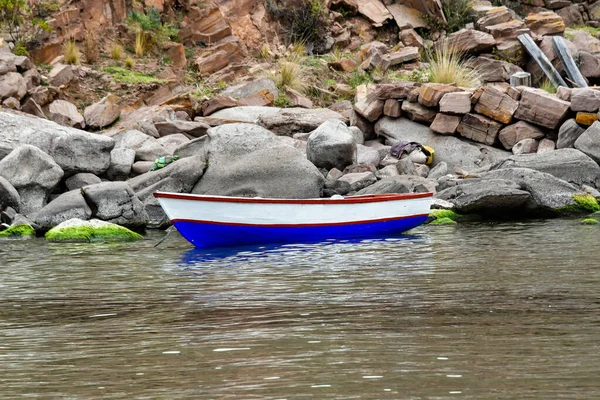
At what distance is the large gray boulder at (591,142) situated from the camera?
20.0 m

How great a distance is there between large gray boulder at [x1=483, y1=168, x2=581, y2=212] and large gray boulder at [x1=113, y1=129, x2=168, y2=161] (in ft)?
26.1

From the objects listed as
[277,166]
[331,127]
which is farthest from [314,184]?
[331,127]

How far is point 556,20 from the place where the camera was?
30141 mm

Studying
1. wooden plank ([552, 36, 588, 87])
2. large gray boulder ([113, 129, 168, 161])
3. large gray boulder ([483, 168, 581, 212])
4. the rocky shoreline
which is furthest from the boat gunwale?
wooden plank ([552, 36, 588, 87])

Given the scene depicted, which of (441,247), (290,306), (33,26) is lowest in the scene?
(441,247)

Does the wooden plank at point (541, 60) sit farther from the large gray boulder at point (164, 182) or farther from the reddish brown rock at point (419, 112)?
the large gray boulder at point (164, 182)

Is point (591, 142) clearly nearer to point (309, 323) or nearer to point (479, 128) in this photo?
point (479, 128)

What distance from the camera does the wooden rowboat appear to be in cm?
1479

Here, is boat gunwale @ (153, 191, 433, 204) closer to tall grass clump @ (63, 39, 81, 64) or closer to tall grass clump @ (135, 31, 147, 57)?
tall grass clump @ (63, 39, 81, 64)

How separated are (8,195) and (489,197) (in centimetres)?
900

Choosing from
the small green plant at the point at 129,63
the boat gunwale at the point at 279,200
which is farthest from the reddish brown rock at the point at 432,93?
the small green plant at the point at 129,63

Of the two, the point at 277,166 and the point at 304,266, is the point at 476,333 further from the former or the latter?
the point at 277,166

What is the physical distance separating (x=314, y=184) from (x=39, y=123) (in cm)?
640

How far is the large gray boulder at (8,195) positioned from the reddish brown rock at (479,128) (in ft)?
33.7
